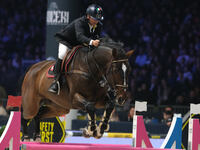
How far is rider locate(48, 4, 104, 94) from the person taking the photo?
6688 mm

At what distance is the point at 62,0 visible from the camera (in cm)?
1166

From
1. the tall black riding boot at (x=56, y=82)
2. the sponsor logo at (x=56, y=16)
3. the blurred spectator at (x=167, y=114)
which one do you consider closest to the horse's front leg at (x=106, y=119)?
the tall black riding boot at (x=56, y=82)

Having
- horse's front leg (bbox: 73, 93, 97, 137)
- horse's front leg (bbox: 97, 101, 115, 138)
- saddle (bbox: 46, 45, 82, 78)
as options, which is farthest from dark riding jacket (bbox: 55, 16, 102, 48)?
horse's front leg (bbox: 97, 101, 115, 138)

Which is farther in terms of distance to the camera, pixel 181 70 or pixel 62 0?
pixel 181 70

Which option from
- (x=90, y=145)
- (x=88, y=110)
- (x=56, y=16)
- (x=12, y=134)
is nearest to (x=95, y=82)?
(x=88, y=110)

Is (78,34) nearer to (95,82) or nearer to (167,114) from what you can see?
(95,82)

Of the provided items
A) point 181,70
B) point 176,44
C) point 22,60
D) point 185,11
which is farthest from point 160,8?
point 22,60

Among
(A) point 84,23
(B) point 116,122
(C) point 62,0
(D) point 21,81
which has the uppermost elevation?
(C) point 62,0

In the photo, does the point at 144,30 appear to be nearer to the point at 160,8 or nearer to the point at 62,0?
the point at 160,8

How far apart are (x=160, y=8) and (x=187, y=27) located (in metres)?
1.83

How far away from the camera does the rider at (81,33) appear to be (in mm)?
6688

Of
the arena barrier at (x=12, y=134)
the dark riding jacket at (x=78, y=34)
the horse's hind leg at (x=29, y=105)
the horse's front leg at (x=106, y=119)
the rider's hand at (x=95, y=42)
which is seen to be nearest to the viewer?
the arena barrier at (x=12, y=134)

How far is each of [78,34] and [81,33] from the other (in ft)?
0.16

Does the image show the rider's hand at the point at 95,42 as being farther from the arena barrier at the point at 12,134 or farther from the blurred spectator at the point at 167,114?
the blurred spectator at the point at 167,114
